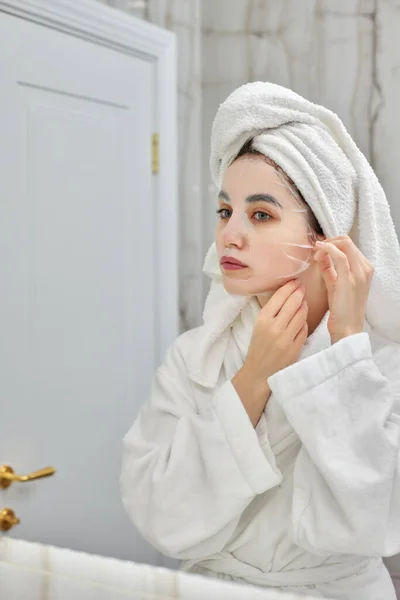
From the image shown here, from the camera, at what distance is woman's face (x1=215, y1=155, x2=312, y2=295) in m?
0.65

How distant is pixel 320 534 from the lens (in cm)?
63

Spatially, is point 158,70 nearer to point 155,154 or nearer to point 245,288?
point 155,154

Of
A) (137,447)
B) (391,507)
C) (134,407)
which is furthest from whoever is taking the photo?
(134,407)

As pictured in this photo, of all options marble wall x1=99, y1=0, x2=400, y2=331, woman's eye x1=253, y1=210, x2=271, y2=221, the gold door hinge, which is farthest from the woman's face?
the gold door hinge

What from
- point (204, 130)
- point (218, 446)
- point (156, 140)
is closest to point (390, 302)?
point (218, 446)

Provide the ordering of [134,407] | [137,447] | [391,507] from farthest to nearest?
[134,407] → [137,447] → [391,507]

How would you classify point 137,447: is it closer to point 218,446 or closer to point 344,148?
point 218,446

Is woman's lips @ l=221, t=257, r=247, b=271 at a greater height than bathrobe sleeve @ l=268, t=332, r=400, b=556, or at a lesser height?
greater

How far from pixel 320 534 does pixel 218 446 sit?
13cm

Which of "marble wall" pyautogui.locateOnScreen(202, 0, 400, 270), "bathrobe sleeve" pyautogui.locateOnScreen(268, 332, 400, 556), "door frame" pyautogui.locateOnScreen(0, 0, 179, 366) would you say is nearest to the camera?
"bathrobe sleeve" pyautogui.locateOnScreen(268, 332, 400, 556)

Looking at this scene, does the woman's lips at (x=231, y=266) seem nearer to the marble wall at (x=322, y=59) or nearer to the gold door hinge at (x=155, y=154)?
the marble wall at (x=322, y=59)

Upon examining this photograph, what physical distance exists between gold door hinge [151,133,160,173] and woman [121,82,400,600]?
0.22m

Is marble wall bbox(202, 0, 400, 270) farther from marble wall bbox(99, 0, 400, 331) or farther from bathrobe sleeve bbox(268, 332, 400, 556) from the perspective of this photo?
bathrobe sleeve bbox(268, 332, 400, 556)

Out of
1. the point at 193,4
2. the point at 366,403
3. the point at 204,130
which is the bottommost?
the point at 366,403
